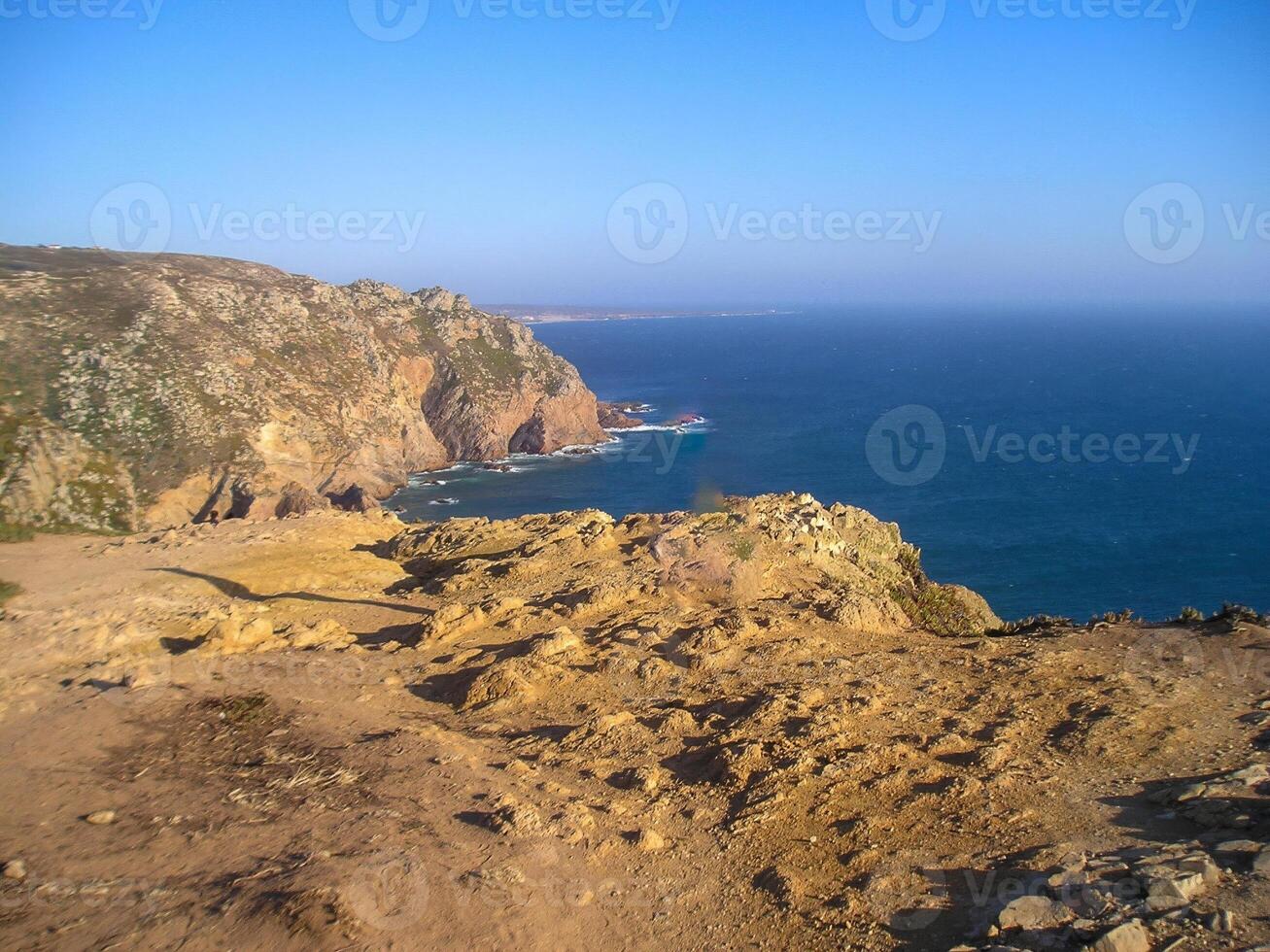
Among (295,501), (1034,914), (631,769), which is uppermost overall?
(1034,914)

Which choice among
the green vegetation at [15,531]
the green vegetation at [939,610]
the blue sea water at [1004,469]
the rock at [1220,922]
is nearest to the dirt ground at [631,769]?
the rock at [1220,922]

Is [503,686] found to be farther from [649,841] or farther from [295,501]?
[295,501]

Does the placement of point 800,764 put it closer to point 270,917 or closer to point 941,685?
point 941,685

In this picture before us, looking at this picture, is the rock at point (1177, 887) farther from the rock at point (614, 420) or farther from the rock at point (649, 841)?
the rock at point (614, 420)

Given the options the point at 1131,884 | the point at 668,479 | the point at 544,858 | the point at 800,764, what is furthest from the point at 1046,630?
the point at 668,479

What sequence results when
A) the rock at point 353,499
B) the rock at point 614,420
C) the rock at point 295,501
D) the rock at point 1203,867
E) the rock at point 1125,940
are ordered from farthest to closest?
1. the rock at point 614,420
2. the rock at point 353,499
3. the rock at point 295,501
4. the rock at point 1203,867
5. the rock at point 1125,940

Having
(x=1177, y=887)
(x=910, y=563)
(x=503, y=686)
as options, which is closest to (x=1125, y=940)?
(x=1177, y=887)
